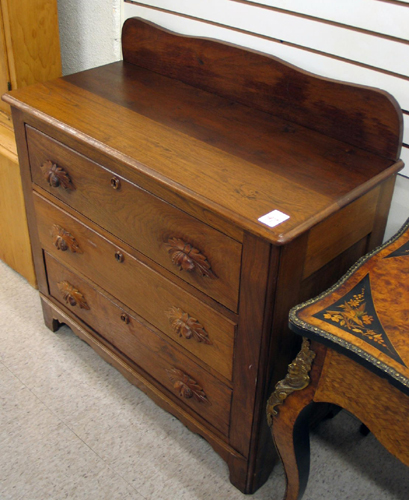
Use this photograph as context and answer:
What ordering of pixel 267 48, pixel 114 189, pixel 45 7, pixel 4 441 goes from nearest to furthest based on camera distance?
pixel 114 189 < pixel 267 48 < pixel 4 441 < pixel 45 7

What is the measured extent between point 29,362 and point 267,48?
1.34 meters

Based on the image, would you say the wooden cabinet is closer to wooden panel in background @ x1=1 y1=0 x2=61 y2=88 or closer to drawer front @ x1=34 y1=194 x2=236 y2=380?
wooden panel in background @ x1=1 y1=0 x2=61 y2=88

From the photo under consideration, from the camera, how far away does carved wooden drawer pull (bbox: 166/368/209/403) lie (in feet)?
5.35

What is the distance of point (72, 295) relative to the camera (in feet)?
6.43

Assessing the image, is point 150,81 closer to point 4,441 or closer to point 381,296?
point 381,296

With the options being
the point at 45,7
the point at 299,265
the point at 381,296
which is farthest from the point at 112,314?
the point at 45,7

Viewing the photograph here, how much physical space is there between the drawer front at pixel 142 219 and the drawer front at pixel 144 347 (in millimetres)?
291

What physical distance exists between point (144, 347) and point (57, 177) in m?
0.57

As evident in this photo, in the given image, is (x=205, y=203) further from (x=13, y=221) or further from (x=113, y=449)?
(x=13, y=221)

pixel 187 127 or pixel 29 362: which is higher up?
pixel 187 127

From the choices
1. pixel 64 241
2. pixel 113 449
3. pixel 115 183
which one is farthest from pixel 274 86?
pixel 113 449

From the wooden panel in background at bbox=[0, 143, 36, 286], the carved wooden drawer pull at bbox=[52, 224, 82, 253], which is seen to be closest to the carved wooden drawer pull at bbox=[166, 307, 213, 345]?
the carved wooden drawer pull at bbox=[52, 224, 82, 253]

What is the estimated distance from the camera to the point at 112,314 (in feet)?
6.02

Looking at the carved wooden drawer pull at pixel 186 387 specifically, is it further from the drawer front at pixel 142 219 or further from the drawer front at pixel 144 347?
the drawer front at pixel 142 219
